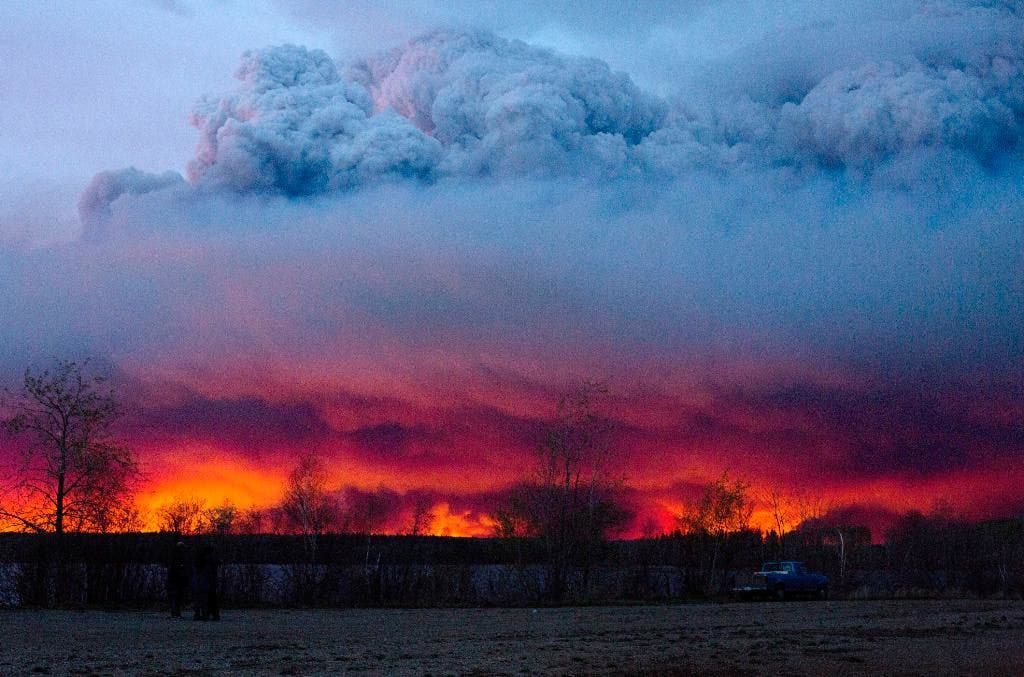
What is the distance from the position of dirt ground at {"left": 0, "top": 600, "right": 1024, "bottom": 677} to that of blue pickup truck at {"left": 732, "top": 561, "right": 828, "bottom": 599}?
11220mm

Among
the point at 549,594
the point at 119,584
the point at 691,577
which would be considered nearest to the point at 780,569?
the point at 691,577

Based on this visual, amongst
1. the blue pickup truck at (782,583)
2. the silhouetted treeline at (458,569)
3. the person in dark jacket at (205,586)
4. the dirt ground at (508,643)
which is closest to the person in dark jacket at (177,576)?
the dirt ground at (508,643)

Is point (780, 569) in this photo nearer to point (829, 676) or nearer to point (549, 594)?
point (549, 594)

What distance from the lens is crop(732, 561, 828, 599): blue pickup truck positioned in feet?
140

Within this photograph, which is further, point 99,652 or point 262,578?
point 262,578

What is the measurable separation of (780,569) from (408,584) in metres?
15.5

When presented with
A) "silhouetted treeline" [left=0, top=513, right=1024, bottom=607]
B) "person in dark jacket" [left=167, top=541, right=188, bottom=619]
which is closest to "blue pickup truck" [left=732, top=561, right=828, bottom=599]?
"silhouetted treeline" [left=0, top=513, right=1024, bottom=607]

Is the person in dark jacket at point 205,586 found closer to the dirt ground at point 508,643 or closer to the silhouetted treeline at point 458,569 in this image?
the dirt ground at point 508,643

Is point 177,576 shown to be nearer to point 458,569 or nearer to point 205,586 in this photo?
point 205,586

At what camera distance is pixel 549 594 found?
131 feet

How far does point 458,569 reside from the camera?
37125 mm

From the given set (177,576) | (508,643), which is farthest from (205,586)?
Result: (508,643)

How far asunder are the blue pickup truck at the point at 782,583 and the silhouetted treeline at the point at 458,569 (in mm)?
2126

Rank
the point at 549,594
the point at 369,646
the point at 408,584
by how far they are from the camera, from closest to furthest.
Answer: the point at 369,646, the point at 408,584, the point at 549,594
